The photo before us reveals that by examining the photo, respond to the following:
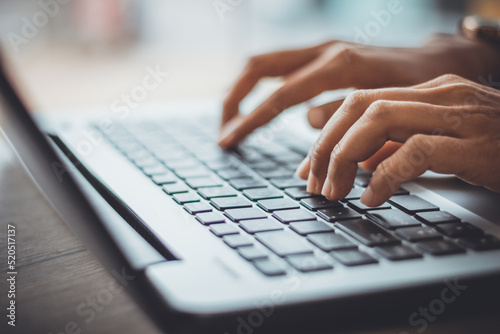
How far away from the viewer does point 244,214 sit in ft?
1.54

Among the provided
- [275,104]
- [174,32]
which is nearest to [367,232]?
[275,104]

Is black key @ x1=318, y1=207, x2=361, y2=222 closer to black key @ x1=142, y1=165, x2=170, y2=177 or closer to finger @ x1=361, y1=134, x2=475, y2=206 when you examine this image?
finger @ x1=361, y1=134, x2=475, y2=206

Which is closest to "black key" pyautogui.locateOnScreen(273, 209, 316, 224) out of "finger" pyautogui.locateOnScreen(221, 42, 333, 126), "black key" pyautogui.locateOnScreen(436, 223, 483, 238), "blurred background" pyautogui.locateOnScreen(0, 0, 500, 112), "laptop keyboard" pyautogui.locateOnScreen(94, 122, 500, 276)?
"laptop keyboard" pyautogui.locateOnScreen(94, 122, 500, 276)

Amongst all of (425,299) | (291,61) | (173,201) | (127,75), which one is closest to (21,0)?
(127,75)

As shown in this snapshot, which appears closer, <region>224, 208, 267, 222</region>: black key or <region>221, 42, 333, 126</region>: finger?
<region>224, 208, 267, 222</region>: black key

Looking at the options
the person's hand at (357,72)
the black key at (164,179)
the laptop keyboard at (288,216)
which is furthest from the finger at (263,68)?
the black key at (164,179)

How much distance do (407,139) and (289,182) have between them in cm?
14

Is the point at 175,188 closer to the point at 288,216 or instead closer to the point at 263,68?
the point at 288,216

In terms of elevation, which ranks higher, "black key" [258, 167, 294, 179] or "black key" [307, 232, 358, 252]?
"black key" [307, 232, 358, 252]

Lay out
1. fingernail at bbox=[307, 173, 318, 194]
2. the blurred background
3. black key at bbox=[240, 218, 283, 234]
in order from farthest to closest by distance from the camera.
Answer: the blurred background < fingernail at bbox=[307, 173, 318, 194] < black key at bbox=[240, 218, 283, 234]

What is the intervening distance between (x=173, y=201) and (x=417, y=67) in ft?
1.42

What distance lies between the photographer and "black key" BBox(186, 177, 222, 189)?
0.56 m

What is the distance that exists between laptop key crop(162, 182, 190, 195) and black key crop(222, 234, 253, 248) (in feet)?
0.46

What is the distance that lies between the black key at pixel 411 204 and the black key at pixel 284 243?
12cm
